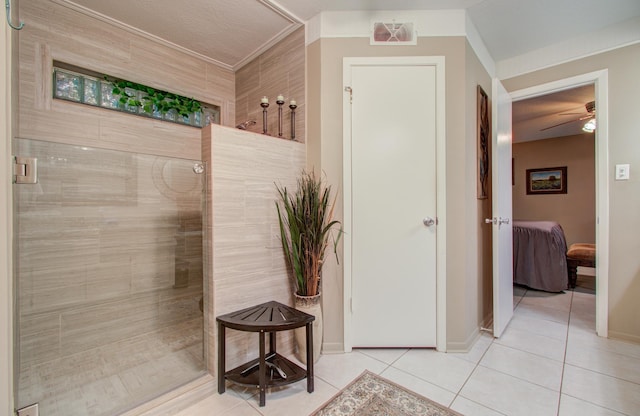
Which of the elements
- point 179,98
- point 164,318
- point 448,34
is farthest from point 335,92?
point 164,318

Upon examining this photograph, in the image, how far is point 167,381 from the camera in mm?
1558

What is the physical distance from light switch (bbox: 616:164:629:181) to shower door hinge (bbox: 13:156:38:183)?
3.69m

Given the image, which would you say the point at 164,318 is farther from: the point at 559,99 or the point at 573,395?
the point at 559,99

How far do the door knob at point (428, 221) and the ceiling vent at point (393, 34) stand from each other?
1.28m

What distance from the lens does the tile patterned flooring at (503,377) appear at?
1.42 m

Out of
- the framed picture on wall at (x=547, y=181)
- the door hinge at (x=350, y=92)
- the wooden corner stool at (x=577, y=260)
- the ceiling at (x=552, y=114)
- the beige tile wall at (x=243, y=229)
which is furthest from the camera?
the framed picture on wall at (x=547, y=181)

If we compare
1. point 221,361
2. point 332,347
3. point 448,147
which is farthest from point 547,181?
point 221,361

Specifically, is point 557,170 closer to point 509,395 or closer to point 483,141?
point 483,141

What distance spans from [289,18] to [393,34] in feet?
2.57

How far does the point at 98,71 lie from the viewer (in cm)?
198

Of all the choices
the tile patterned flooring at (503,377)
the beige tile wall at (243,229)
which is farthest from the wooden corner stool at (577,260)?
the beige tile wall at (243,229)

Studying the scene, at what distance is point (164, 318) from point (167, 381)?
524mm

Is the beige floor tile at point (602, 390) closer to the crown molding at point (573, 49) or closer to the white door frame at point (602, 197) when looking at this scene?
the white door frame at point (602, 197)

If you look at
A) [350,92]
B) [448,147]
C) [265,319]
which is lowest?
[265,319]
